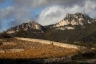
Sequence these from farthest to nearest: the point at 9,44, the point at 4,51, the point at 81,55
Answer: the point at 9,44 < the point at 4,51 < the point at 81,55

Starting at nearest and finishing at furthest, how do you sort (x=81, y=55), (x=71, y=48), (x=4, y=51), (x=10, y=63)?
(x=10, y=63)
(x=81, y=55)
(x=4, y=51)
(x=71, y=48)

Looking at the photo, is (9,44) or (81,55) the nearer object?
(81,55)

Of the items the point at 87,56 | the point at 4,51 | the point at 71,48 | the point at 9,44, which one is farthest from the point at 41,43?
the point at 87,56

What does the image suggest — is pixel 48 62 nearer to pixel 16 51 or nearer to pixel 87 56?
pixel 87 56

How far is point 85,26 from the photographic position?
187250mm

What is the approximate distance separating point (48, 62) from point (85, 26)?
162 meters

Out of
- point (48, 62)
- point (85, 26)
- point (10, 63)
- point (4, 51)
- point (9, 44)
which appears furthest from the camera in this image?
point (85, 26)

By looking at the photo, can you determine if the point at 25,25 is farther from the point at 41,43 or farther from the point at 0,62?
the point at 0,62

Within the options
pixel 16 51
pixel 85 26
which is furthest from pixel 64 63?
pixel 85 26

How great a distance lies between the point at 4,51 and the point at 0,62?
11813mm

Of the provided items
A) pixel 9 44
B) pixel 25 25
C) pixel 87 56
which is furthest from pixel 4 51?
pixel 25 25

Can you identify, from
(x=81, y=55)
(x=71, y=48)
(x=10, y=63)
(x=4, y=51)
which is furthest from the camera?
(x=71, y=48)

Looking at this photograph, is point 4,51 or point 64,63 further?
point 4,51

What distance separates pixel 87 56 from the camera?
3422 centimetres
